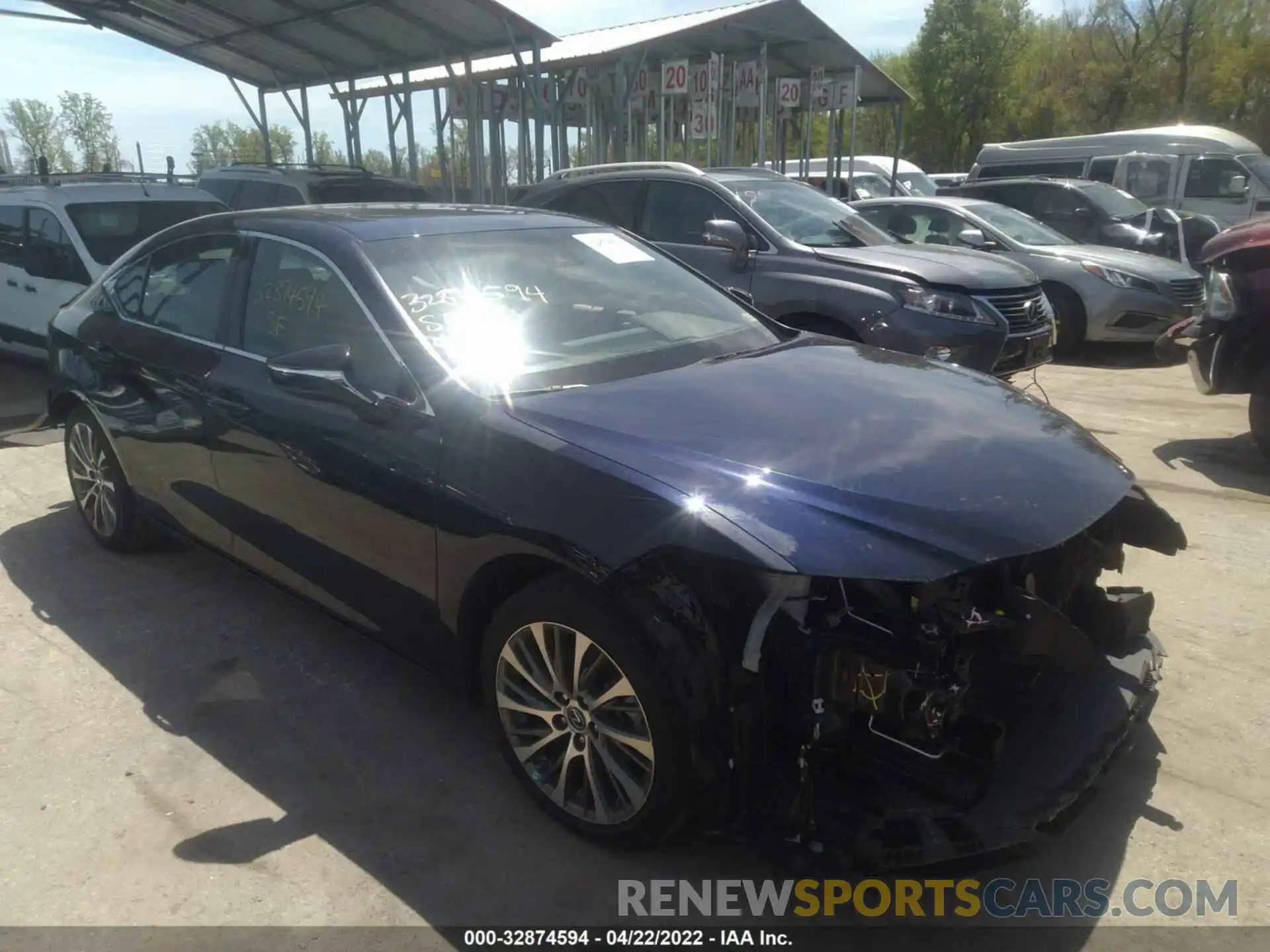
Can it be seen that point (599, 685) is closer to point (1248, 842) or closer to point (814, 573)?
point (814, 573)

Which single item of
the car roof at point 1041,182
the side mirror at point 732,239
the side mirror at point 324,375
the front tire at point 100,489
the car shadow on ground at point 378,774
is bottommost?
the car shadow on ground at point 378,774

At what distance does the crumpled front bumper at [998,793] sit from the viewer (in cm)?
221

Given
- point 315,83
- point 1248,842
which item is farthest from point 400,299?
point 315,83

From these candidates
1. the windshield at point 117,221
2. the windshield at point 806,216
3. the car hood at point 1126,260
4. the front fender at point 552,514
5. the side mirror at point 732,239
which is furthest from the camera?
the car hood at point 1126,260

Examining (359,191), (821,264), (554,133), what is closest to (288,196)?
(359,191)

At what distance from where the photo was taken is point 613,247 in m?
4.07

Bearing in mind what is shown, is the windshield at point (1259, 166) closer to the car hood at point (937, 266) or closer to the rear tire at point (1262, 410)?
the car hood at point (937, 266)

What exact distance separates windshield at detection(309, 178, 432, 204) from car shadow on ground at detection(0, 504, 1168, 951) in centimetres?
702

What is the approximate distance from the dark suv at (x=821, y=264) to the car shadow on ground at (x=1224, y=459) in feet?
3.85

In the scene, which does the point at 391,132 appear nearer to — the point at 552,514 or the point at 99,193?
the point at 99,193

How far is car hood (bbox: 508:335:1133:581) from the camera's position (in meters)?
2.27

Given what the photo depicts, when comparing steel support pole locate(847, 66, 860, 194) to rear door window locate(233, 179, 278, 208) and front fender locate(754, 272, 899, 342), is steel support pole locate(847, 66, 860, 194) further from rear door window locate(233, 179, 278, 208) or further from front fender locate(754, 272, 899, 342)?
front fender locate(754, 272, 899, 342)

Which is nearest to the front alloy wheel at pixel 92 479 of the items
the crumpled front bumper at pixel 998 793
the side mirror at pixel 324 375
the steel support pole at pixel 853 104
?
the side mirror at pixel 324 375

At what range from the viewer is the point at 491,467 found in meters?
2.75
